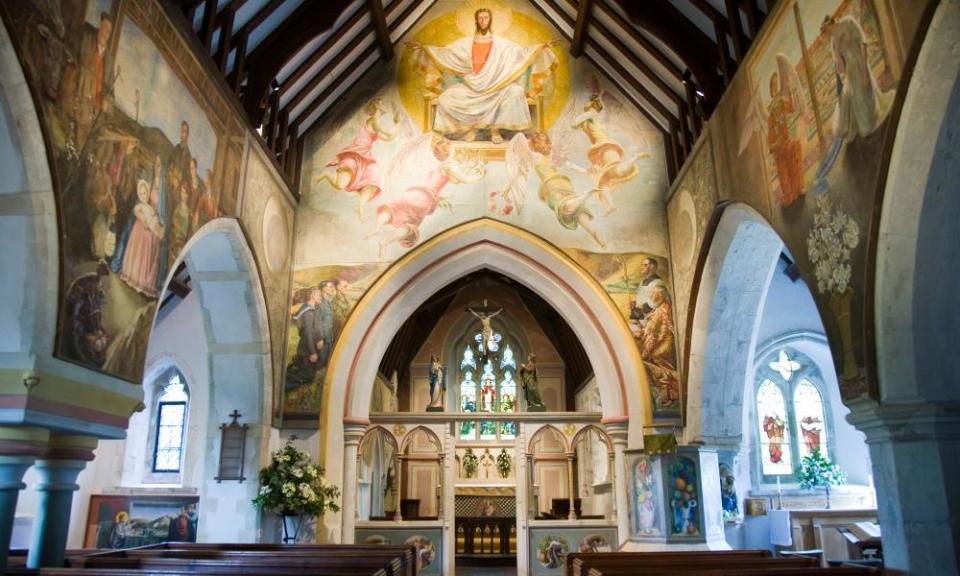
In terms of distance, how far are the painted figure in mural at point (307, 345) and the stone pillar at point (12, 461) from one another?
491 centimetres

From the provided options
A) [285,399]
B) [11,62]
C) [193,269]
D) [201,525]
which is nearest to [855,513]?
[285,399]

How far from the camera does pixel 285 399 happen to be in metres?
9.96

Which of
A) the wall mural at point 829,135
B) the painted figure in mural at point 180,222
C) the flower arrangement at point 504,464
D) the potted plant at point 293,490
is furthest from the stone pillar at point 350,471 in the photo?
the flower arrangement at point 504,464

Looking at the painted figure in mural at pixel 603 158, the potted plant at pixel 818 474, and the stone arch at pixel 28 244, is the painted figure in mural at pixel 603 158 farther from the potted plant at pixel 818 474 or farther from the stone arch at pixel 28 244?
the stone arch at pixel 28 244

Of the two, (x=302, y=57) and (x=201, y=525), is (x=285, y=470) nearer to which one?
(x=201, y=525)

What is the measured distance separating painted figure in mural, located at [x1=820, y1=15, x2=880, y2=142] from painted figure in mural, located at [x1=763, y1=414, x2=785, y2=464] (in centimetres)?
778

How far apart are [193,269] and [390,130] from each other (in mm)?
3607

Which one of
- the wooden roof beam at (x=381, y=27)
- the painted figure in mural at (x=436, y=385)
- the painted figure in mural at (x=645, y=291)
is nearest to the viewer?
the wooden roof beam at (x=381, y=27)

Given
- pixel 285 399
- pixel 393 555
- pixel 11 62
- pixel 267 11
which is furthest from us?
pixel 285 399

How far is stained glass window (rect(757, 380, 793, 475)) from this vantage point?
1223 cm

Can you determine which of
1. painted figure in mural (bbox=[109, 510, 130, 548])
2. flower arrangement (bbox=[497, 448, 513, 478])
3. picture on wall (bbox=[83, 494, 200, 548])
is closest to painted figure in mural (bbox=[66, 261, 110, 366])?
picture on wall (bbox=[83, 494, 200, 548])

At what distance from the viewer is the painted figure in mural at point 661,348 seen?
993cm

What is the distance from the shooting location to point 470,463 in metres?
16.3

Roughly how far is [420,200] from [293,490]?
13.9 ft
